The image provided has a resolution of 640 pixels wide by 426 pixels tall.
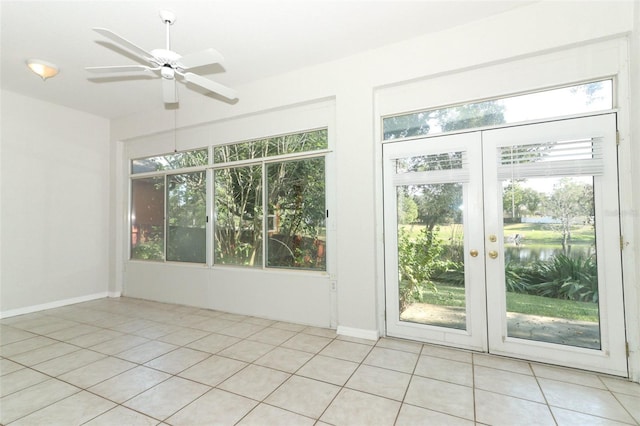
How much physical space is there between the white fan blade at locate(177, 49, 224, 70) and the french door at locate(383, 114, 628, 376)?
2.00 m

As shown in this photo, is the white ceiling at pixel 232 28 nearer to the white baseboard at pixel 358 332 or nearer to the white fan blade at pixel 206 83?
the white fan blade at pixel 206 83

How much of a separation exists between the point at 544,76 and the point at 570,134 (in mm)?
596

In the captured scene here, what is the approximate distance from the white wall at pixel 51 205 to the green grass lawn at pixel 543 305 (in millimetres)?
5867

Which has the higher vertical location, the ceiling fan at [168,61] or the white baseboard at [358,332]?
the ceiling fan at [168,61]

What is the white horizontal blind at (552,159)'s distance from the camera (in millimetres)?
2543

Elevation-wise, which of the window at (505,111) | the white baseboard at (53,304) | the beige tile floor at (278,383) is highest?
the window at (505,111)

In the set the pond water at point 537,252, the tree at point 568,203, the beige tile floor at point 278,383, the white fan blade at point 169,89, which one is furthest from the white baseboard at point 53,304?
the tree at point 568,203

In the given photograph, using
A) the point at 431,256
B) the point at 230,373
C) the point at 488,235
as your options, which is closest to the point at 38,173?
the point at 230,373

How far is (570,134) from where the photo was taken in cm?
260

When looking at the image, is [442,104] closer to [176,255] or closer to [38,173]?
[176,255]

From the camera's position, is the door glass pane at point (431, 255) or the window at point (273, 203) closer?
the door glass pane at point (431, 255)

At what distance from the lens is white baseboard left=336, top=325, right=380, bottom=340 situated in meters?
3.27

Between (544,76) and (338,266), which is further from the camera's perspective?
(338,266)

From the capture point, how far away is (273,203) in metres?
4.12
